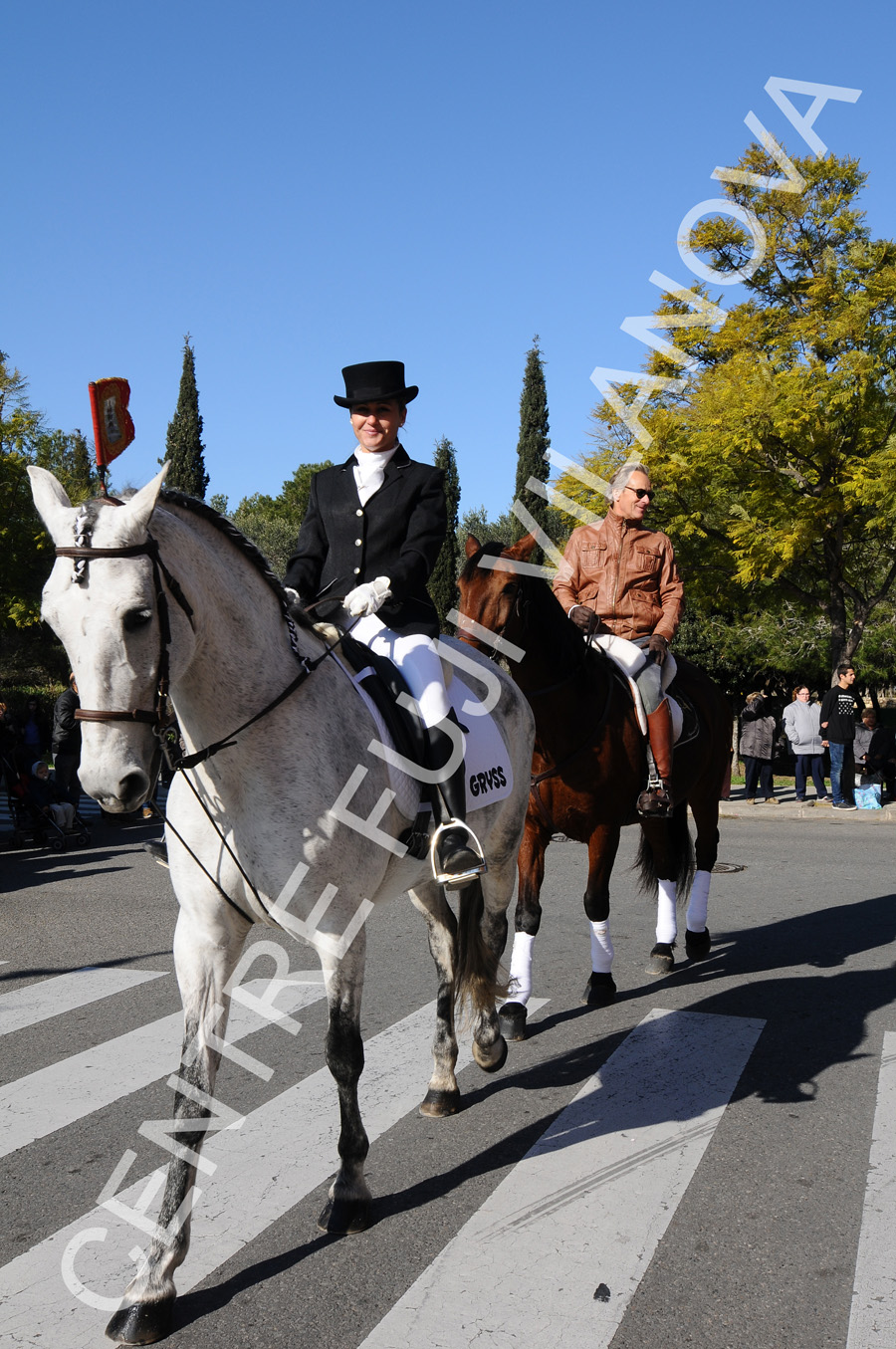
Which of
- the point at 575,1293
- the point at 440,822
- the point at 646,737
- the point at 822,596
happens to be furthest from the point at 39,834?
the point at 822,596

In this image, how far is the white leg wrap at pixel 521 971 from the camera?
224 inches

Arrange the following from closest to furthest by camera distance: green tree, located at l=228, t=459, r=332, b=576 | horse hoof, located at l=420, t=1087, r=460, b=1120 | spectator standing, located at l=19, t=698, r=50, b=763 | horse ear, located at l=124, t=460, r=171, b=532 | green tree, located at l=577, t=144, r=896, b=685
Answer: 1. horse ear, located at l=124, t=460, r=171, b=532
2. horse hoof, located at l=420, t=1087, r=460, b=1120
3. spectator standing, located at l=19, t=698, r=50, b=763
4. green tree, located at l=577, t=144, r=896, b=685
5. green tree, located at l=228, t=459, r=332, b=576

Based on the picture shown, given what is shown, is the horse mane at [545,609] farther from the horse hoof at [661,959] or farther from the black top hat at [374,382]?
the horse hoof at [661,959]

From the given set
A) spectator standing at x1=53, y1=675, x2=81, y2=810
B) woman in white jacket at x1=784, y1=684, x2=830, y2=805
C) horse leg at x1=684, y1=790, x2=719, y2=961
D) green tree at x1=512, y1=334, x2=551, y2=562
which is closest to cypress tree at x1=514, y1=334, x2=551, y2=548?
green tree at x1=512, y1=334, x2=551, y2=562

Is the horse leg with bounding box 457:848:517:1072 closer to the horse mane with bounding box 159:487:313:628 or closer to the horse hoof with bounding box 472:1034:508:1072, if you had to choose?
the horse hoof with bounding box 472:1034:508:1072

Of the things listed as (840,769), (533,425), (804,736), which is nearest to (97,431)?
(840,769)

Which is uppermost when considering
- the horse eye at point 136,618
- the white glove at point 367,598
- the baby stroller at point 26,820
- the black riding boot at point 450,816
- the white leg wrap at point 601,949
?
the white glove at point 367,598

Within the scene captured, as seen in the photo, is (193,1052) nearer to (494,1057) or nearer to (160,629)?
(160,629)

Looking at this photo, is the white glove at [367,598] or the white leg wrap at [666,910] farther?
the white leg wrap at [666,910]

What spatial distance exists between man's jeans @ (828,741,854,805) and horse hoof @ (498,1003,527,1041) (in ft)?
41.4

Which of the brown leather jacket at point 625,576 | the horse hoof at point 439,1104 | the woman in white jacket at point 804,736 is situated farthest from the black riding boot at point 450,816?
the woman in white jacket at point 804,736

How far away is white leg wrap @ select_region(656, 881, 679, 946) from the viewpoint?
269 inches

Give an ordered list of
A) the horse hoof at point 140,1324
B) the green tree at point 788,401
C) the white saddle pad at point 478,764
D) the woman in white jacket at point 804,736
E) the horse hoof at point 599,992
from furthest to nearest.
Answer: the green tree at point 788,401 → the woman in white jacket at point 804,736 → the horse hoof at point 599,992 → the white saddle pad at point 478,764 → the horse hoof at point 140,1324

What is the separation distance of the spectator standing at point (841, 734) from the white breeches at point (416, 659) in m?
13.9
